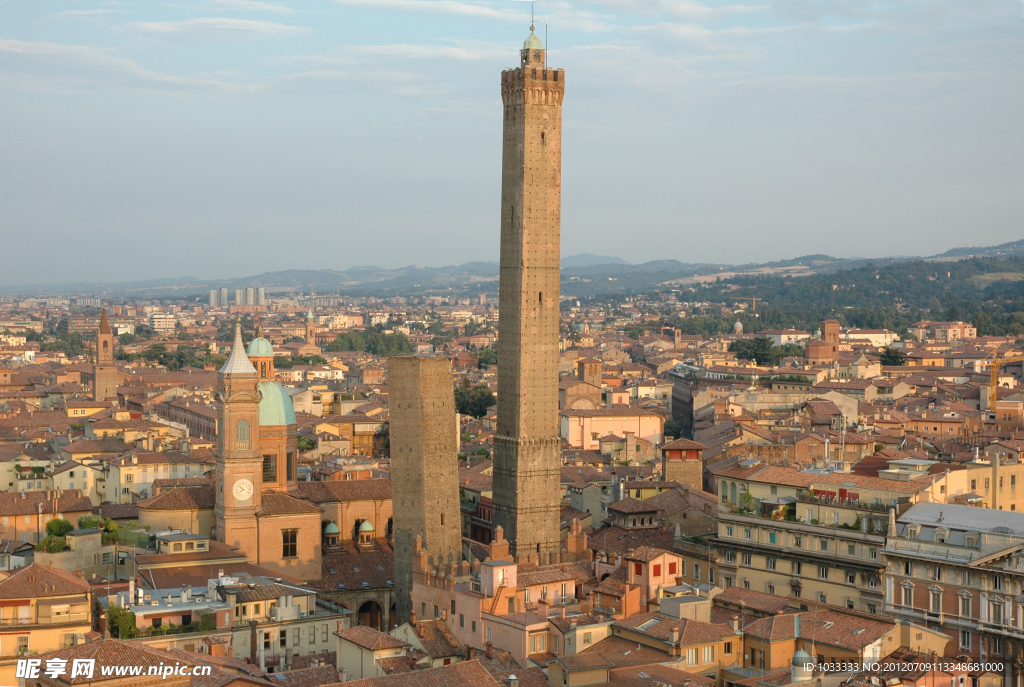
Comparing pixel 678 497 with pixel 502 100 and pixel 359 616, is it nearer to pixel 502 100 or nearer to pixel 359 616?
pixel 359 616

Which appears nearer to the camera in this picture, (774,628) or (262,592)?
(774,628)

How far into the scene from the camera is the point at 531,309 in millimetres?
43812

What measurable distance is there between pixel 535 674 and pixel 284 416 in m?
21.1

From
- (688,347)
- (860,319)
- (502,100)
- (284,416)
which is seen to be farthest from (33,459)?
(860,319)

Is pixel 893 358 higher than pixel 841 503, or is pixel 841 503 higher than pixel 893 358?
pixel 841 503

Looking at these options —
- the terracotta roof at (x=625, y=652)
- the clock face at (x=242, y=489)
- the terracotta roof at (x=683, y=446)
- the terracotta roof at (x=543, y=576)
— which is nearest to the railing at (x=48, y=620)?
the terracotta roof at (x=543, y=576)

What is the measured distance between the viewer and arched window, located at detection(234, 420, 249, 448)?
41750 millimetres

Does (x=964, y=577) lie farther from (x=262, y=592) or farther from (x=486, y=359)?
(x=486, y=359)

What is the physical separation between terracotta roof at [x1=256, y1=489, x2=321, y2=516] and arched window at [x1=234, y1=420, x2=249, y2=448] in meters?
1.89

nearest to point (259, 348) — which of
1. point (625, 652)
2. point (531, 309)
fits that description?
point (531, 309)

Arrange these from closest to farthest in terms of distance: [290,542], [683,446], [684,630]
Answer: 1. [684,630]
2. [290,542]
3. [683,446]

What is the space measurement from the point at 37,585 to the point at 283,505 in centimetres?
1384

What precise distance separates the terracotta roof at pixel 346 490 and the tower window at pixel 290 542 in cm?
348

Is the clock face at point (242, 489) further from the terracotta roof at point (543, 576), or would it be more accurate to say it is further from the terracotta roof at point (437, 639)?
the terracotta roof at point (437, 639)
